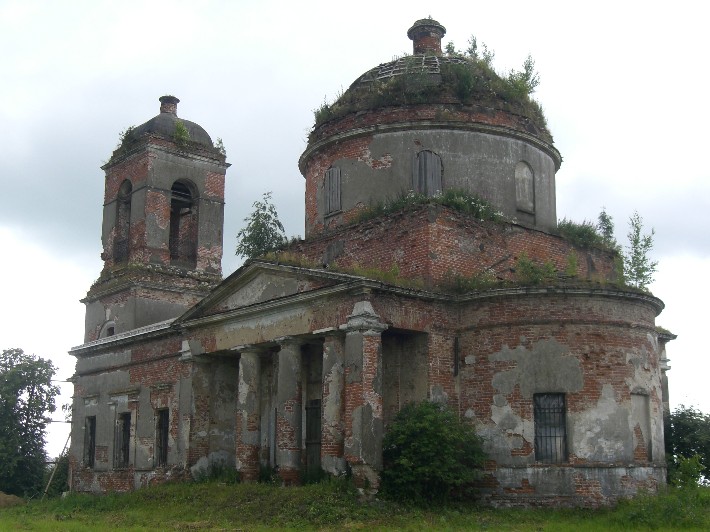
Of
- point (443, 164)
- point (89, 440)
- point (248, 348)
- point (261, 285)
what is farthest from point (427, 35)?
point (89, 440)

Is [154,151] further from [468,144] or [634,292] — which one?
[634,292]

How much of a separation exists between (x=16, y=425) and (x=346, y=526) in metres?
17.7

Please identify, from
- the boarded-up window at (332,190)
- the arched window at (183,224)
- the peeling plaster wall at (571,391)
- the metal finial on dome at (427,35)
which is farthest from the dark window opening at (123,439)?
the metal finial on dome at (427,35)

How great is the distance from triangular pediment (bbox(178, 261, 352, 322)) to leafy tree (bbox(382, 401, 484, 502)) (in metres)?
2.81

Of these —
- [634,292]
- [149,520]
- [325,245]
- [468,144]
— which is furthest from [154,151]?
[634,292]

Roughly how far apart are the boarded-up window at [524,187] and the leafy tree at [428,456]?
590 centimetres

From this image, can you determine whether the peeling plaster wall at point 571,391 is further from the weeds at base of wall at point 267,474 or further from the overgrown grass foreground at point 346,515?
the weeds at base of wall at point 267,474

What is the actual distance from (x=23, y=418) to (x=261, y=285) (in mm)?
13985

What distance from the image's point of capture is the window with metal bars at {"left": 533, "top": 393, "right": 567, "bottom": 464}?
49.5 ft

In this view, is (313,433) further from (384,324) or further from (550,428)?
(550,428)

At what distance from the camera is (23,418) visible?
27.9m

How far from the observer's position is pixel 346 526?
13.3 meters

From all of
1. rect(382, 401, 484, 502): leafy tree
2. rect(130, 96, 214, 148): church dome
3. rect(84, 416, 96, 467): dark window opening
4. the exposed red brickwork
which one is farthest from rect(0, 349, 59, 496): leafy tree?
rect(382, 401, 484, 502): leafy tree

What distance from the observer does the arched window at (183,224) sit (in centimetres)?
2480
